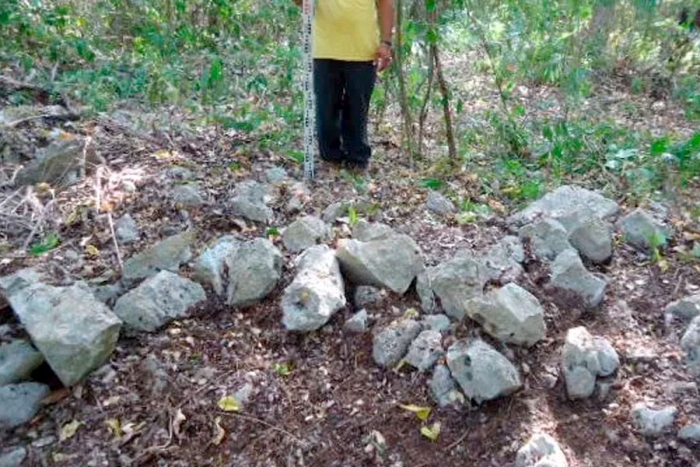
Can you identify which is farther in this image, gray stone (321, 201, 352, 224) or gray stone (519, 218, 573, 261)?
gray stone (321, 201, 352, 224)

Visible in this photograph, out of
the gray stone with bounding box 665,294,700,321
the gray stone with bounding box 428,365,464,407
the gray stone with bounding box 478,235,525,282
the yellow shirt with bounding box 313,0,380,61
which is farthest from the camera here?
the yellow shirt with bounding box 313,0,380,61

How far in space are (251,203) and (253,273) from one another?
1.75 ft

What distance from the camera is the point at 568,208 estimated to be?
9.50 feet

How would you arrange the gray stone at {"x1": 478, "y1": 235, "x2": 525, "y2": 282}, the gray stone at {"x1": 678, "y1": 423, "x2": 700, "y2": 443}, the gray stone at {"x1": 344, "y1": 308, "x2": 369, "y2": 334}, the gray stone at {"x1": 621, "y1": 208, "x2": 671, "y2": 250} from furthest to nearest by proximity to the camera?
the gray stone at {"x1": 621, "y1": 208, "x2": 671, "y2": 250} < the gray stone at {"x1": 478, "y1": 235, "x2": 525, "y2": 282} < the gray stone at {"x1": 344, "y1": 308, "x2": 369, "y2": 334} < the gray stone at {"x1": 678, "y1": 423, "x2": 700, "y2": 443}

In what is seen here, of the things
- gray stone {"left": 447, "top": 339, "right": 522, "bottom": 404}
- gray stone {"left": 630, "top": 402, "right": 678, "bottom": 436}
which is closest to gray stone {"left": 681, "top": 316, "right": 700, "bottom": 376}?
gray stone {"left": 630, "top": 402, "right": 678, "bottom": 436}

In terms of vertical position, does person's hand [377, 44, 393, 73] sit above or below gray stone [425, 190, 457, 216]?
above

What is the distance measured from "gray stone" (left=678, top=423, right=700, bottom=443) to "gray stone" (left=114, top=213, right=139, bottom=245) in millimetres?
1947

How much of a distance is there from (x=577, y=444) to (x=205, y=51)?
4.11m

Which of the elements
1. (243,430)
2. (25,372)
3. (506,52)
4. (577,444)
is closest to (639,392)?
(577,444)

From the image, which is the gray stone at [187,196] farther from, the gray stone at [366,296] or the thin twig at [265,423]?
the thin twig at [265,423]

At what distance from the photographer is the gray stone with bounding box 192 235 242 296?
2.32 metres

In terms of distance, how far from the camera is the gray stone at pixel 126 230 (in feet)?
8.45

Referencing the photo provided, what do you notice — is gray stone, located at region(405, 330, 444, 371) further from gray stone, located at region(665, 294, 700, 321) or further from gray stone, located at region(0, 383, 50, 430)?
gray stone, located at region(0, 383, 50, 430)

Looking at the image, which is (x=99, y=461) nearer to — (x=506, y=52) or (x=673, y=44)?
(x=506, y=52)
